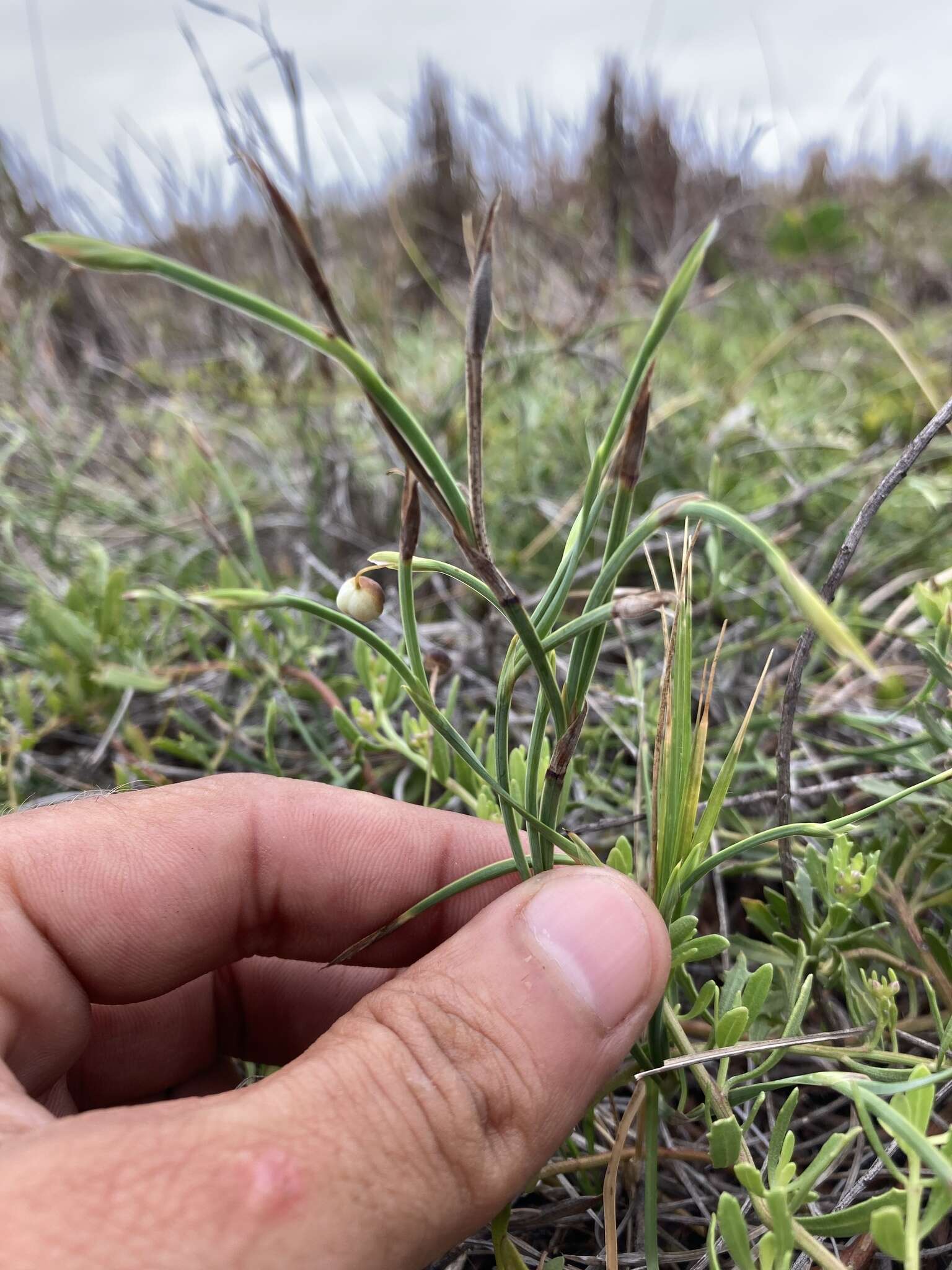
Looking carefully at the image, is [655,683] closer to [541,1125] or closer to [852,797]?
[852,797]

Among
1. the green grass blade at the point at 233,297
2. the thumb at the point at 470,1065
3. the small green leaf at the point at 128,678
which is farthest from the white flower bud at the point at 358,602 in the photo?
the small green leaf at the point at 128,678

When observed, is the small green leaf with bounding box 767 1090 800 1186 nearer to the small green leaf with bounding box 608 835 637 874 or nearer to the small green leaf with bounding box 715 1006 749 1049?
the small green leaf with bounding box 715 1006 749 1049

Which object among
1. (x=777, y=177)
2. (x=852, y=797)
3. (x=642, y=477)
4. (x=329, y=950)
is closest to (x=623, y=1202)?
(x=329, y=950)

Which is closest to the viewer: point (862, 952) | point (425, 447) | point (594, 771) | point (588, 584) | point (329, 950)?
point (425, 447)

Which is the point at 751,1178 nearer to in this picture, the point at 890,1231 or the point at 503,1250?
the point at 890,1231

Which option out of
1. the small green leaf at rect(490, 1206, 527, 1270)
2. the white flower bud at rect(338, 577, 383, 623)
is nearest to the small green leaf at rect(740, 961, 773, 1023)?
the small green leaf at rect(490, 1206, 527, 1270)

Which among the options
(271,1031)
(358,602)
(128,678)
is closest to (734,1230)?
(358,602)

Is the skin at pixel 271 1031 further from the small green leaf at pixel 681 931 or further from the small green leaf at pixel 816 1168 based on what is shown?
the small green leaf at pixel 816 1168
